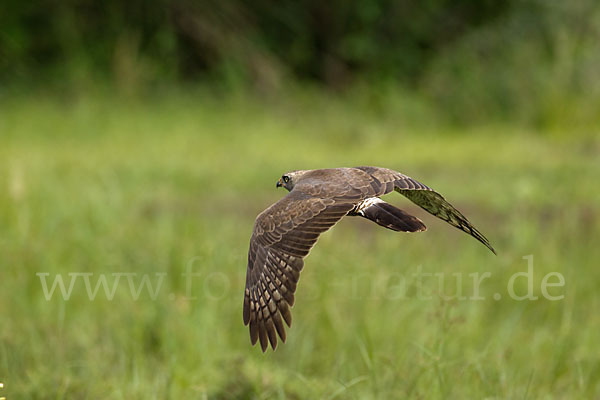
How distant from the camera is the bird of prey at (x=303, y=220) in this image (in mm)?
1249

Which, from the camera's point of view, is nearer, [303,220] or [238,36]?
[303,220]

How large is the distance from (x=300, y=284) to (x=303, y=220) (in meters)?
2.19

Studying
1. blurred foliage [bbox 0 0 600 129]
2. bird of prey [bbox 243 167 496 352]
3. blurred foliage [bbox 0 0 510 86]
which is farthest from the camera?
blurred foliage [bbox 0 0 510 86]

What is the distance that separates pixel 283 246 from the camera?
50.5 inches

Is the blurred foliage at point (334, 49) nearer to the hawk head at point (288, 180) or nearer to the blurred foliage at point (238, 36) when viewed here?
the blurred foliage at point (238, 36)

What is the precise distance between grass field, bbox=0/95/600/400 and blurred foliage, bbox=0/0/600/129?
181 cm

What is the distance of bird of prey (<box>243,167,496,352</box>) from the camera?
49.2 inches

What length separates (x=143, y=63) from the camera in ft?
30.2

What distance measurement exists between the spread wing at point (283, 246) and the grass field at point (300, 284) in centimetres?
77

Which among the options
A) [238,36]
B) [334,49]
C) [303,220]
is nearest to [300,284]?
[303,220]

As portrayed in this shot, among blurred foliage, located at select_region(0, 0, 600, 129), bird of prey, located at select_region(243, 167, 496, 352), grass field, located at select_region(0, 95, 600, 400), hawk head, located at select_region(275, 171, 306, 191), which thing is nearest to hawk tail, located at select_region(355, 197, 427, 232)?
bird of prey, located at select_region(243, 167, 496, 352)

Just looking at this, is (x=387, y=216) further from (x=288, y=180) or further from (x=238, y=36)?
(x=238, y=36)

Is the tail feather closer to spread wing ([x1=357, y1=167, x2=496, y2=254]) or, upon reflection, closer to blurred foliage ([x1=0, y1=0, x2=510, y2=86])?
spread wing ([x1=357, y1=167, x2=496, y2=254])

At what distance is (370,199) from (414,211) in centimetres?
338
